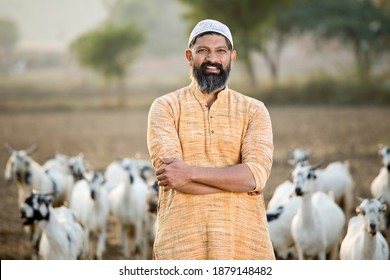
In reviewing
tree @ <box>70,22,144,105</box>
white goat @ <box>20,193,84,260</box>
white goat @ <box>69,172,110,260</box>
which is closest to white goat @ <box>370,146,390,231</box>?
white goat @ <box>69,172,110,260</box>

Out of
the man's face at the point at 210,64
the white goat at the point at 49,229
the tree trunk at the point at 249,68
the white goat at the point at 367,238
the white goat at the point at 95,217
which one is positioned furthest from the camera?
the tree trunk at the point at 249,68

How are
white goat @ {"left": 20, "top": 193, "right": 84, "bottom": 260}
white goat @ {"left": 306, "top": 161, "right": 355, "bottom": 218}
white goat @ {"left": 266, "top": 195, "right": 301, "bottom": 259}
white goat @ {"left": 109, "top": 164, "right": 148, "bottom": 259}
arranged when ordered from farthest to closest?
1. white goat @ {"left": 306, "top": 161, "right": 355, "bottom": 218}
2. white goat @ {"left": 109, "top": 164, "right": 148, "bottom": 259}
3. white goat @ {"left": 266, "top": 195, "right": 301, "bottom": 259}
4. white goat @ {"left": 20, "top": 193, "right": 84, "bottom": 260}

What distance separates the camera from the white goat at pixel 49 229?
5.01m

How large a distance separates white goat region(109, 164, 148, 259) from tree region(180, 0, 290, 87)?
4.98 m

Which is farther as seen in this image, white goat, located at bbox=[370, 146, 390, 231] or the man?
white goat, located at bbox=[370, 146, 390, 231]

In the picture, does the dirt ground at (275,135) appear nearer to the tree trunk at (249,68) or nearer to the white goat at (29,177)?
the tree trunk at (249,68)

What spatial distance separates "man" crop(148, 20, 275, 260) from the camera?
282 centimetres

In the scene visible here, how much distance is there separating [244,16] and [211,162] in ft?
27.6

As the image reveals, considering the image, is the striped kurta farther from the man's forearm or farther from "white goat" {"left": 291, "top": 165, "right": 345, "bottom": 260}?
"white goat" {"left": 291, "top": 165, "right": 345, "bottom": 260}

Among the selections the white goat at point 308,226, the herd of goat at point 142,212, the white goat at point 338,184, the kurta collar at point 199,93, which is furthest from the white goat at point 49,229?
the white goat at point 338,184

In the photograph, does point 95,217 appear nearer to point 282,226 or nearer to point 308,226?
point 282,226

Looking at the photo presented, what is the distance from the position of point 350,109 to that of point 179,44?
11.5 feet

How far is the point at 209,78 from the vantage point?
2.92 m

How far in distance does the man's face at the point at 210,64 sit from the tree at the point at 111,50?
9.01 m
